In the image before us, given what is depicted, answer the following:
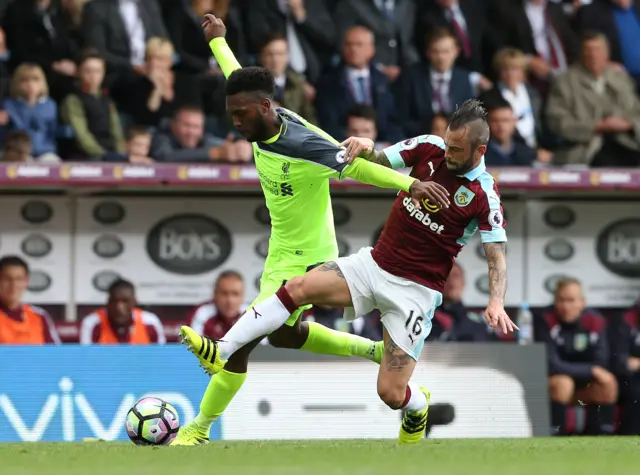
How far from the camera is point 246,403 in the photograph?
424 inches

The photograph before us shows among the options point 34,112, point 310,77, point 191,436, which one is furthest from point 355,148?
point 310,77

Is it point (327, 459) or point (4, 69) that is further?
point (4, 69)

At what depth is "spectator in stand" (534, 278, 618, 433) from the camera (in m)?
12.0

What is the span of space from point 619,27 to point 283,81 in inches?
148

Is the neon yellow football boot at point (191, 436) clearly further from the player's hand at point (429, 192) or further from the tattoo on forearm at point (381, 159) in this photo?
the player's hand at point (429, 192)

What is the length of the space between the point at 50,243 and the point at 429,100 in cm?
374

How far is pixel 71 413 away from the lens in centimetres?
1052

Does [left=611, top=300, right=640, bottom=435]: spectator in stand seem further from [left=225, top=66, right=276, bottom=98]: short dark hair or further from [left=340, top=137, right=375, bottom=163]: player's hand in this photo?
[left=225, top=66, right=276, bottom=98]: short dark hair

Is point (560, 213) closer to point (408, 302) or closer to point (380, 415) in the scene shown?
point (380, 415)

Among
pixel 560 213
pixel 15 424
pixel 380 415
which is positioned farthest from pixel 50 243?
pixel 560 213

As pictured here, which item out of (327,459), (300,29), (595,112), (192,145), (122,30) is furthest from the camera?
(300,29)

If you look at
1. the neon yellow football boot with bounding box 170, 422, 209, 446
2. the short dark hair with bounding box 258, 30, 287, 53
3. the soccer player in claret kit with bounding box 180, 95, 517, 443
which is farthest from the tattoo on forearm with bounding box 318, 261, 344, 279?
the short dark hair with bounding box 258, 30, 287, 53

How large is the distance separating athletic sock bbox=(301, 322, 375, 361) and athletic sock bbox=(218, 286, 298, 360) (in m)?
0.77

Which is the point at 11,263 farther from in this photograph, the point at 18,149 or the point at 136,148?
the point at 136,148
